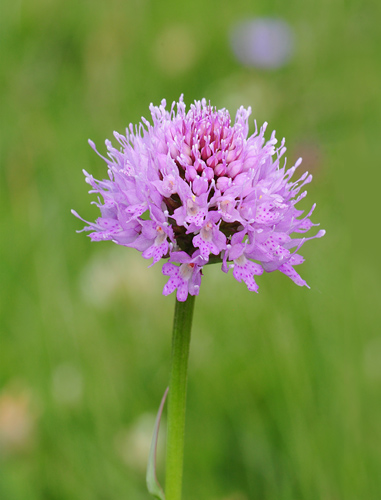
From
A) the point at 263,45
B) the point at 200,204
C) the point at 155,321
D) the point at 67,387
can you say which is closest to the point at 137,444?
the point at 67,387

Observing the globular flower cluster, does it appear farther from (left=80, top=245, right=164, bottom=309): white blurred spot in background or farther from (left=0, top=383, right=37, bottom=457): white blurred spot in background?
(left=80, top=245, right=164, bottom=309): white blurred spot in background

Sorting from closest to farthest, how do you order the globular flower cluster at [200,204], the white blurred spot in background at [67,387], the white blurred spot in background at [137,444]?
the globular flower cluster at [200,204] → the white blurred spot in background at [137,444] → the white blurred spot in background at [67,387]

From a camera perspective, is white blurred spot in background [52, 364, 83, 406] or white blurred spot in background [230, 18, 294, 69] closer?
white blurred spot in background [52, 364, 83, 406]

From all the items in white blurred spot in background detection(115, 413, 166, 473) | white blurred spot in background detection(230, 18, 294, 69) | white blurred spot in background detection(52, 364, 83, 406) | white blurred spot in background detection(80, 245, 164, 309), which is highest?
white blurred spot in background detection(230, 18, 294, 69)

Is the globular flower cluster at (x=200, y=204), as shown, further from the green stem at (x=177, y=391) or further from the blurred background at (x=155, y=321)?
the blurred background at (x=155, y=321)

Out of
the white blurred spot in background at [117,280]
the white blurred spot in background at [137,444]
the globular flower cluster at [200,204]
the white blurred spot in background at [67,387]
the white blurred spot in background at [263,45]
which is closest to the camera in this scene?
the globular flower cluster at [200,204]

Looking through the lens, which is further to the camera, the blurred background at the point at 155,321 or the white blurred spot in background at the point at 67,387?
the white blurred spot in background at the point at 67,387

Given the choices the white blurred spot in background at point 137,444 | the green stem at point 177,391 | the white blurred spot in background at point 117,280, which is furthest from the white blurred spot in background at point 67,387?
the green stem at point 177,391

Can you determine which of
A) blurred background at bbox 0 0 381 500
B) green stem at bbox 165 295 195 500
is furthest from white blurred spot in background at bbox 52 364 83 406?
green stem at bbox 165 295 195 500
